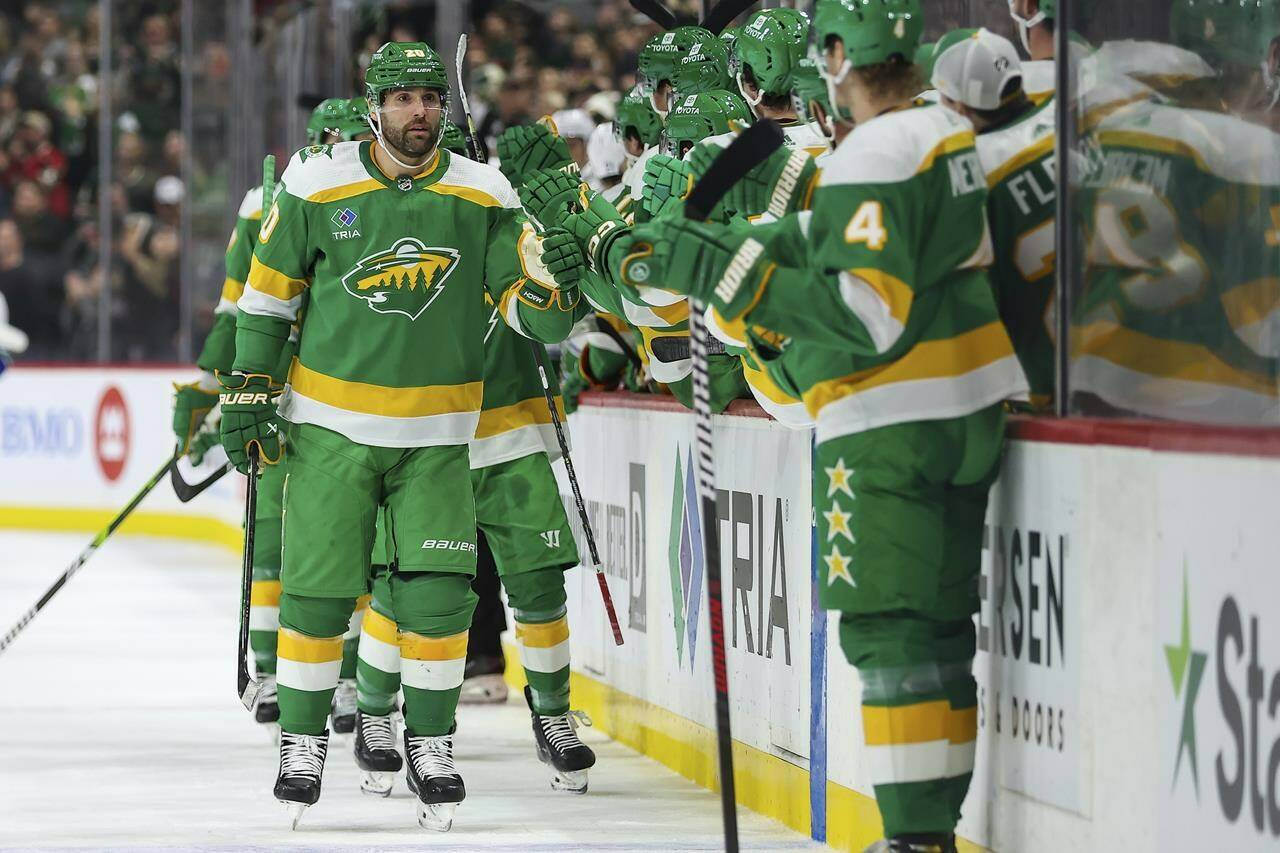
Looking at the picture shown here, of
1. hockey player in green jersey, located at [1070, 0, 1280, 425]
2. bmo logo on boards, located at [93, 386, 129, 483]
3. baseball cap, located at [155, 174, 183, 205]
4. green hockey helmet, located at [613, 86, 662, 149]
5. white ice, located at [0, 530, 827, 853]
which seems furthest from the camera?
baseball cap, located at [155, 174, 183, 205]

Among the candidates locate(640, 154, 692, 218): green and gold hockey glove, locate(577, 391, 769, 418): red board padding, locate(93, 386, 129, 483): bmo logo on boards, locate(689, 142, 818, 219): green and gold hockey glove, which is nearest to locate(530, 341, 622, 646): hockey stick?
locate(577, 391, 769, 418): red board padding

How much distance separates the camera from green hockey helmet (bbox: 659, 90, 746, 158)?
4980 millimetres

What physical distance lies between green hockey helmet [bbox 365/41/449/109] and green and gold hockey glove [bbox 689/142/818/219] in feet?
3.55

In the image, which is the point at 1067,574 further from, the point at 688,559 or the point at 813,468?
the point at 688,559

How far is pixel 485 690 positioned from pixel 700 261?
11.8 ft

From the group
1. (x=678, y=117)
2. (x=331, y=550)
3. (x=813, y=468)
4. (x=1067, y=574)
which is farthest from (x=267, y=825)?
(x=1067, y=574)

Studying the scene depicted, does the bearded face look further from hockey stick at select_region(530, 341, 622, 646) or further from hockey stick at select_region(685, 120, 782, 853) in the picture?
hockey stick at select_region(685, 120, 782, 853)

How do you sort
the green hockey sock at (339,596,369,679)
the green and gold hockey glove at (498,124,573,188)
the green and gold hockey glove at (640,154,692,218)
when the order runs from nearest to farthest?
the green and gold hockey glove at (640,154,692,218) < the green and gold hockey glove at (498,124,573,188) < the green hockey sock at (339,596,369,679)

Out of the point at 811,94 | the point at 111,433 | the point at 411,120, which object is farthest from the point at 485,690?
the point at 111,433

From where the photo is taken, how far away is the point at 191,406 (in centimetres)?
665

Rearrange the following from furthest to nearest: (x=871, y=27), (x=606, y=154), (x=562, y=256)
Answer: (x=606, y=154) < (x=562, y=256) < (x=871, y=27)

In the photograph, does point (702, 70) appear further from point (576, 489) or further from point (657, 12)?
point (576, 489)

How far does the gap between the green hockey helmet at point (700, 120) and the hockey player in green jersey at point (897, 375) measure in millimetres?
1243

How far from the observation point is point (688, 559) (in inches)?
219
